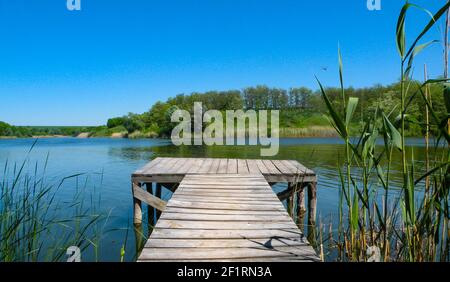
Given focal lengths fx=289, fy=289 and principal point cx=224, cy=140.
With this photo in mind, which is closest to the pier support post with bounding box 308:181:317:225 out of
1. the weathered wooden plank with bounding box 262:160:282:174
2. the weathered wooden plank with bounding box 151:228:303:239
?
the weathered wooden plank with bounding box 262:160:282:174

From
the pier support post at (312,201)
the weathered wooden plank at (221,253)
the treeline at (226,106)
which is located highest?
the treeline at (226,106)

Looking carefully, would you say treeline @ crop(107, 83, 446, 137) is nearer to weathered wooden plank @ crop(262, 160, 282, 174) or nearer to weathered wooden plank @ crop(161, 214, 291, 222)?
weathered wooden plank @ crop(262, 160, 282, 174)

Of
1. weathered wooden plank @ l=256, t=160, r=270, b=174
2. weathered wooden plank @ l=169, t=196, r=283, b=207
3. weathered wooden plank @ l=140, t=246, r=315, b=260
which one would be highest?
weathered wooden plank @ l=256, t=160, r=270, b=174

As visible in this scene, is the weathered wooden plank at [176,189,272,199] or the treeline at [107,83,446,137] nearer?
the weathered wooden plank at [176,189,272,199]

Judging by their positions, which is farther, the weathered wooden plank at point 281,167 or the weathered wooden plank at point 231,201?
the weathered wooden plank at point 281,167

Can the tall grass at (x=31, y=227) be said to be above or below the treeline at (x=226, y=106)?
below

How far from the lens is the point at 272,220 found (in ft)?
8.16

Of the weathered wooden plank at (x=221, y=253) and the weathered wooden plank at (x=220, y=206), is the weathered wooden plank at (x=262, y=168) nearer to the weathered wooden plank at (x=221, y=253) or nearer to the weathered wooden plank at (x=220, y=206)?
the weathered wooden plank at (x=220, y=206)

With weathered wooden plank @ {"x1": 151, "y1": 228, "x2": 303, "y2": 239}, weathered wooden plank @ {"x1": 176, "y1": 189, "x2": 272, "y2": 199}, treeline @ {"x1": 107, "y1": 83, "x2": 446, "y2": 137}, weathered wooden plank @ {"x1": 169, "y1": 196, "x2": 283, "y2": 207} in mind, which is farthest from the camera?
treeline @ {"x1": 107, "y1": 83, "x2": 446, "y2": 137}

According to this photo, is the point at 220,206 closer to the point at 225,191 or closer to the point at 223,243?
the point at 225,191

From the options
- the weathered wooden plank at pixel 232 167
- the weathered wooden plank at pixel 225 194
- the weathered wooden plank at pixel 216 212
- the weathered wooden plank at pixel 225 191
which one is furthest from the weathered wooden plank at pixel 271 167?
the weathered wooden plank at pixel 216 212

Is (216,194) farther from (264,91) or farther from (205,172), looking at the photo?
(264,91)

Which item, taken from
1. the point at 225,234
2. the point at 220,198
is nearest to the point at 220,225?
the point at 225,234
